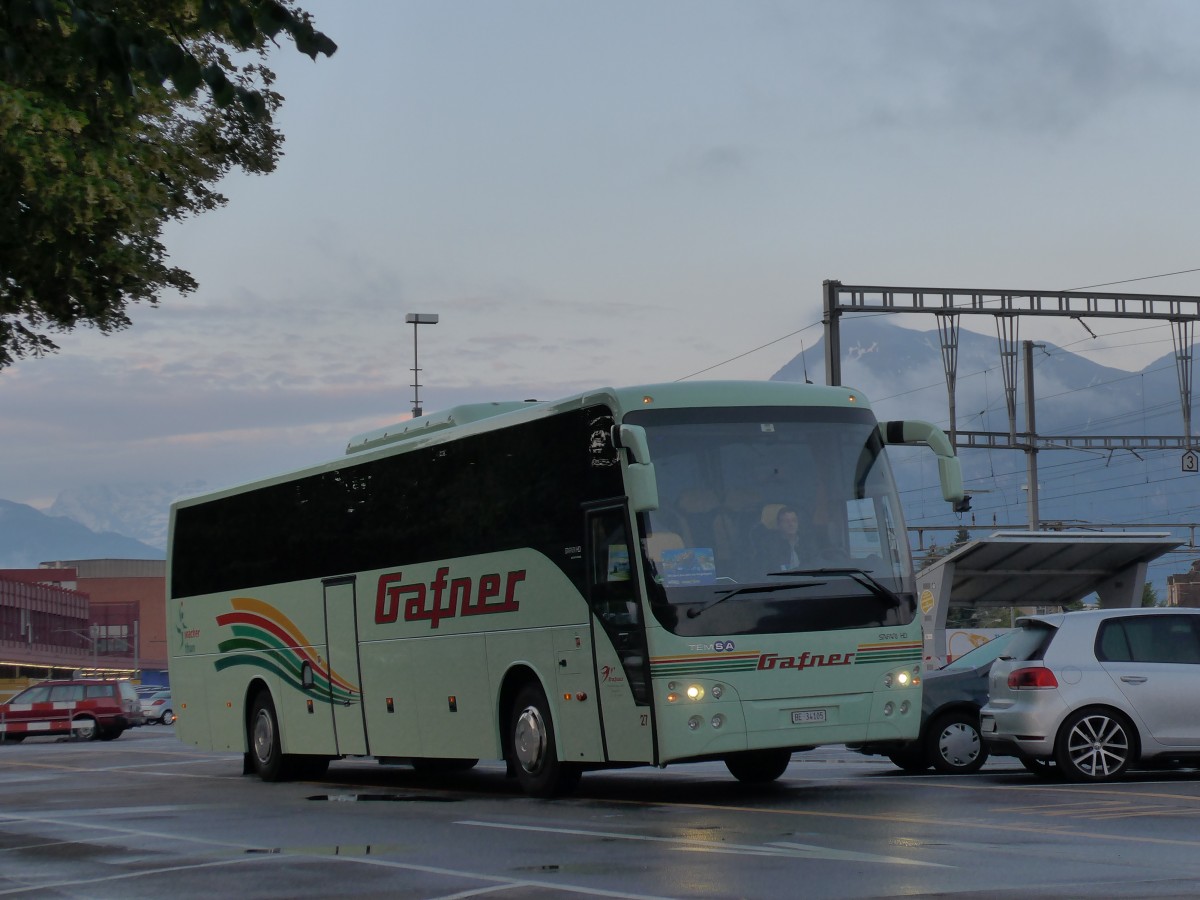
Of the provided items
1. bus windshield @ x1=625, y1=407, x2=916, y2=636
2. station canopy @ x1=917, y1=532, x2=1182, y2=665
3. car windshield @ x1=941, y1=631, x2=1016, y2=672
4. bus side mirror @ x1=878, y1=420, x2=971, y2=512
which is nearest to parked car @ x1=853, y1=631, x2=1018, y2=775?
car windshield @ x1=941, y1=631, x2=1016, y2=672

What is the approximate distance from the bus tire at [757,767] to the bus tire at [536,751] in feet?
5.42

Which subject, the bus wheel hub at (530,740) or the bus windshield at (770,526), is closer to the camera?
the bus windshield at (770,526)

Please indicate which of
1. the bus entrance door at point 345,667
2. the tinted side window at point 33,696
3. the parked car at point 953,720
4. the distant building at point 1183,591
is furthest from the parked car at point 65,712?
the distant building at point 1183,591

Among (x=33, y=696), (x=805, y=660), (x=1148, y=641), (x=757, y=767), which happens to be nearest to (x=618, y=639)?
(x=805, y=660)

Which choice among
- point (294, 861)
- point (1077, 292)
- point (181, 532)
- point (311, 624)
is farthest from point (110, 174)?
point (1077, 292)

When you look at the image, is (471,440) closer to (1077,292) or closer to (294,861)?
(294,861)

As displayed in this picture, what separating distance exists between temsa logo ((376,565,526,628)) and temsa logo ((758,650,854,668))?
2705 mm

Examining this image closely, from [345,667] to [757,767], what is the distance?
16.5 feet

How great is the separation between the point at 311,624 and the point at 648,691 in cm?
717

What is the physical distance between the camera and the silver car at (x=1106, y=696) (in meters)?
15.6

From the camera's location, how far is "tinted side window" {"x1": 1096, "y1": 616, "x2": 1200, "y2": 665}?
15.9m

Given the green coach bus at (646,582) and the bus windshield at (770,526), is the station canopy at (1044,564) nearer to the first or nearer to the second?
the green coach bus at (646,582)

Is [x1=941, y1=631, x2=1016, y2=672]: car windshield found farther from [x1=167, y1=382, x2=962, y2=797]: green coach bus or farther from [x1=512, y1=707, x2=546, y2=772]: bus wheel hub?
[x1=512, y1=707, x2=546, y2=772]: bus wheel hub

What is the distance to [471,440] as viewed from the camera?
17516 mm
